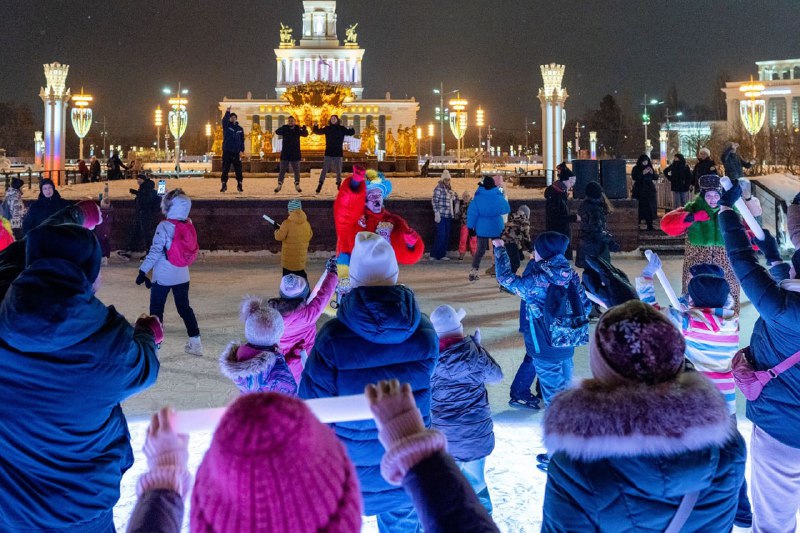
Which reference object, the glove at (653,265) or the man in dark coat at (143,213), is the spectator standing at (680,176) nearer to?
the man in dark coat at (143,213)

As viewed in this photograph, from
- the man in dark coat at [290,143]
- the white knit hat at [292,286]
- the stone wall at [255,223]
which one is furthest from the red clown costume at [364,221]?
the man in dark coat at [290,143]

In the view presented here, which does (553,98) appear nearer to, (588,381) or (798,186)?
(798,186)

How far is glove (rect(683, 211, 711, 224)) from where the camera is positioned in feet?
23.2

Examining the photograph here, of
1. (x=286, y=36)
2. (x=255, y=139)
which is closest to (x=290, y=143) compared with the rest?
(x=255, y=139)

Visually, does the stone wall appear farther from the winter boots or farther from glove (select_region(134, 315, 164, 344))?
glove (select_region(134, 315, 164, 344))

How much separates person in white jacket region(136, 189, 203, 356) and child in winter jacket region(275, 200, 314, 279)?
5.39 feet

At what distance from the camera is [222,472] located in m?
1.21

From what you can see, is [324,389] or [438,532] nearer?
[438,532]

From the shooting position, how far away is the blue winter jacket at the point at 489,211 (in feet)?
35.4

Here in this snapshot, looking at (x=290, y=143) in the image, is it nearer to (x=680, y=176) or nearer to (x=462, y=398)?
(x=680, y=176)

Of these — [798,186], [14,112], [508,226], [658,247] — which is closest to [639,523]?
[508,226]

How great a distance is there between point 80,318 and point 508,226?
342 inches

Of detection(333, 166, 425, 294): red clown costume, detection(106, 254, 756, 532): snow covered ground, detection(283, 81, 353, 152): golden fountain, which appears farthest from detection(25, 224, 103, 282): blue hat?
detection(283, 81, 353, 152): golden fountain

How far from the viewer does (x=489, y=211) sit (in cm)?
1083
